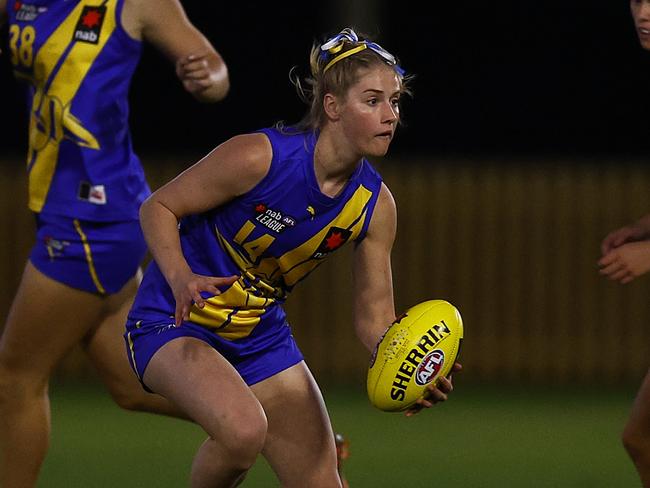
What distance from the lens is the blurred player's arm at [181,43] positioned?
6184mm

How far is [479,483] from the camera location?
25.2 ft

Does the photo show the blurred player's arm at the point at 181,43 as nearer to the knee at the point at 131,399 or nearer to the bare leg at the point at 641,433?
the knee at the point at 131,399

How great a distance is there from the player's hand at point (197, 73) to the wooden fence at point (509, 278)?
5.06m

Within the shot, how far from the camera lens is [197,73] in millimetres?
6176

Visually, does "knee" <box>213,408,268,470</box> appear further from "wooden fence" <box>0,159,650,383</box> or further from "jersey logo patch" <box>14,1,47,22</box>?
"wooden fence" <box>0,159,650,383</box>

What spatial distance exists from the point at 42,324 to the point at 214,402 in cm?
116

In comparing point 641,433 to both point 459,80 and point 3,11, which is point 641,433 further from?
point 459,80

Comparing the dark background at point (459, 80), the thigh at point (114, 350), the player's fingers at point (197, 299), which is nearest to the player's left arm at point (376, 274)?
the player's fingers at point (197, 299)

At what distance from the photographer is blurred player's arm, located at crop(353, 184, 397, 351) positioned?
5898mm

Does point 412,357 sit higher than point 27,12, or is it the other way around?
point 27,12

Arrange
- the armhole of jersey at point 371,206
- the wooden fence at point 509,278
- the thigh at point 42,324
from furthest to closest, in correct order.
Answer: the wooden fence at point 509,278
the thigh at point 42,324
the armhole of jersey at point 371,206

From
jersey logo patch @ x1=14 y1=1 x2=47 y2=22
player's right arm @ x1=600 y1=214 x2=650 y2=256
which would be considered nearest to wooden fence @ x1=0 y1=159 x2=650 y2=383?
jersey logo patch @ x1=14 y1=1 x2=47 y2=22

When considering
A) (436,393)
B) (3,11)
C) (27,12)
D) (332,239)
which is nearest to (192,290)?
(332,239)

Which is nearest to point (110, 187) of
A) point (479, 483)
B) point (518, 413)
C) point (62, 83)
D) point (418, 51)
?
point (62, 83)
